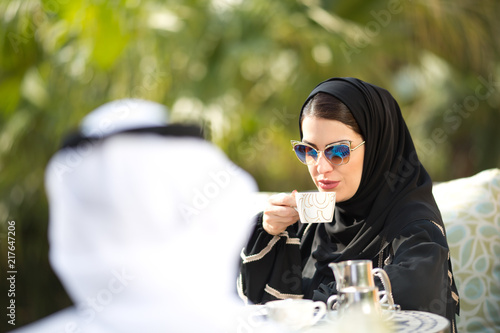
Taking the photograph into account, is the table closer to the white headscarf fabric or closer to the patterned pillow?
the white headscarf fabric

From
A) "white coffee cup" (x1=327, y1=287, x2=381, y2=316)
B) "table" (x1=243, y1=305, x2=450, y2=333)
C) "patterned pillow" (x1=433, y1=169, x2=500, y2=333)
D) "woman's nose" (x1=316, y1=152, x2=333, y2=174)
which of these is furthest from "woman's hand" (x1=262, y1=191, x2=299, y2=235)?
"patterned pillow" (x1=433, y1=169, x2=500, y2=333)

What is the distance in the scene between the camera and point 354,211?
1.81 m

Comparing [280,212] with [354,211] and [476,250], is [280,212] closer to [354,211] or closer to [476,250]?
[354,211]

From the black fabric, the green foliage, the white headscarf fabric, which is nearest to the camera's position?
the white headscarf fabric

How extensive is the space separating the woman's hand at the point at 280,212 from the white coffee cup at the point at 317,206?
123 millimetres

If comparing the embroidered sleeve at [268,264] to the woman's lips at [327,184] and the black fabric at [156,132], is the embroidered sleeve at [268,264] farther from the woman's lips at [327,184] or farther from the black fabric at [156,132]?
the black fabric at [156,132]

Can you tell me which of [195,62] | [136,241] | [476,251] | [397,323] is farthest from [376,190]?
[195,62]

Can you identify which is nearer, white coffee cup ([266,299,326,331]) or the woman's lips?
white coffee cup ([266,299,326,331])

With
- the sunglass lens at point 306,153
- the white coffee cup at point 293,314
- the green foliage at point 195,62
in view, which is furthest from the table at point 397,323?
the green foliage at point 195,62

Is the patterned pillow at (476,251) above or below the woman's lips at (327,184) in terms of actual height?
below

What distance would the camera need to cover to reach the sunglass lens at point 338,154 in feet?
5.49

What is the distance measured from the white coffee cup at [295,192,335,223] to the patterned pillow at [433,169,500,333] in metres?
0.94

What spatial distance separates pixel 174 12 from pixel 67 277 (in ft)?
12.3

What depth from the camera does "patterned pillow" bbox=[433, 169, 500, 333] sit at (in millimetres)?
2262
